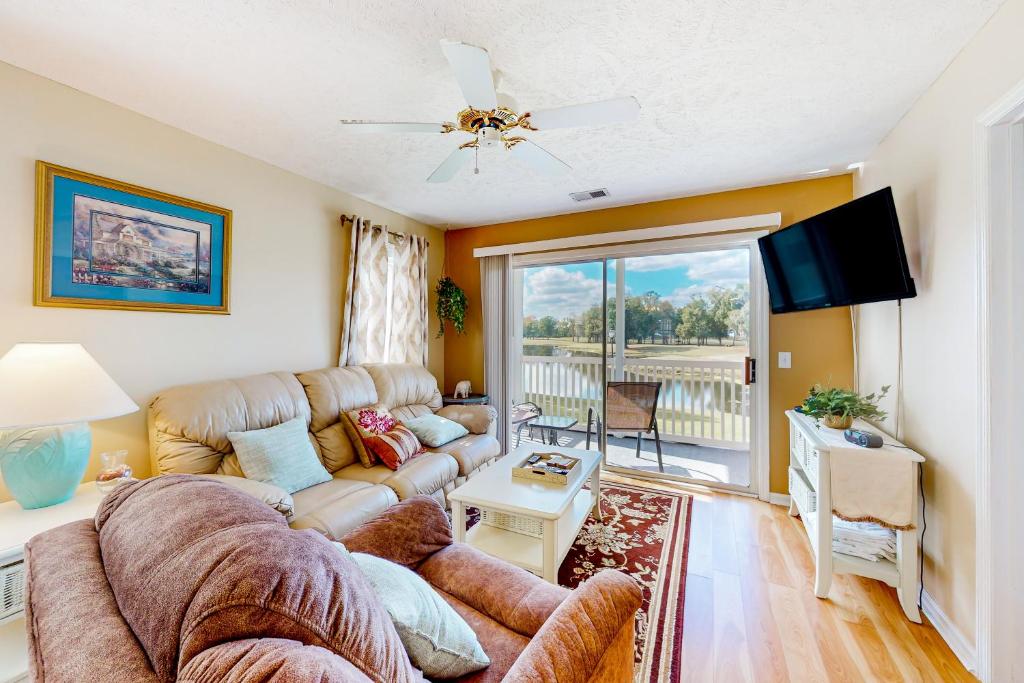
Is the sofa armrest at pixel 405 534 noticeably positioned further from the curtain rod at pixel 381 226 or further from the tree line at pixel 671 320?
the tree line at pixel 671 320

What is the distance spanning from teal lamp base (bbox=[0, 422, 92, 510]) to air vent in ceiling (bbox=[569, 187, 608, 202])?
10.7ft

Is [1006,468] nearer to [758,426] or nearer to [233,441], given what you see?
[758,426]

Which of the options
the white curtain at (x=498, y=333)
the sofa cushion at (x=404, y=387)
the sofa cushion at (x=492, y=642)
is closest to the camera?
the sofa cushion at (x=492, y=642)

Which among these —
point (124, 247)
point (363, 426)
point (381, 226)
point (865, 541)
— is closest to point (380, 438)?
point (363, 426)

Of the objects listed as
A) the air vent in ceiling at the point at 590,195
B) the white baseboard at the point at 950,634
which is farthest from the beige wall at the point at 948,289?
the air vent in ceiling at the point at 590,195

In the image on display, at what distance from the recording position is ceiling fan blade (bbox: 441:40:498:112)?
4.19 ft

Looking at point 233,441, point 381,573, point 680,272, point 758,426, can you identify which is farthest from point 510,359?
point 381,573

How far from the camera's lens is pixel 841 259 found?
2178 mm

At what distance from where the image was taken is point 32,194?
70.1 inches

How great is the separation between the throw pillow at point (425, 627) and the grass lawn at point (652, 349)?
303cm

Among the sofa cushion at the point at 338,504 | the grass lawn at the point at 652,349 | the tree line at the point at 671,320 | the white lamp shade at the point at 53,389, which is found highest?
the tree line at the point at 671,320

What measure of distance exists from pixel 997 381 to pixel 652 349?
7.62 feet

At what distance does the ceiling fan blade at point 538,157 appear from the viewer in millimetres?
1897

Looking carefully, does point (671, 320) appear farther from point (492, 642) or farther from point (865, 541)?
point (492, 642)
